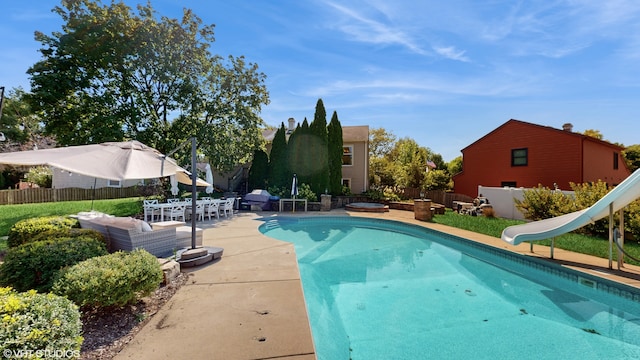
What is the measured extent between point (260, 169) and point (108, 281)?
15.7 metres

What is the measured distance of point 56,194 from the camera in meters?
17.8

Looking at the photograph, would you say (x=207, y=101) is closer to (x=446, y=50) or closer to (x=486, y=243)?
(x=446, y=50)

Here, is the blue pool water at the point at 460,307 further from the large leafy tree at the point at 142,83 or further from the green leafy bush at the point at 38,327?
the large leafy tree at the point at 142,83

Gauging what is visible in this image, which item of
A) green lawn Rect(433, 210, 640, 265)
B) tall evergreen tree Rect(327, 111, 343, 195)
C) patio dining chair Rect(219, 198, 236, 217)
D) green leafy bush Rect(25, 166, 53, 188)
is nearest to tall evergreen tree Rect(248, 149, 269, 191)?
tall evergreen tree Rect(327, 111, 343, 195)

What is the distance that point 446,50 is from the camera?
437 inches

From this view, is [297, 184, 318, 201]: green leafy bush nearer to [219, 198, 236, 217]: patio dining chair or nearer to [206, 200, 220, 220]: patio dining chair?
[219, 198, 236, 217]: patio dining chair

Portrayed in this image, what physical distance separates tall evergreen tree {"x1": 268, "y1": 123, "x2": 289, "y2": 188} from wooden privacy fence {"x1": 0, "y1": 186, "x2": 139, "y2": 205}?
9.95 meters

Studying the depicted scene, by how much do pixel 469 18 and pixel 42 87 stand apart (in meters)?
17.3

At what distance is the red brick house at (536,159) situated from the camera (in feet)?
50.5

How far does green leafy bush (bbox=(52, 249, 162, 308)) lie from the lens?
322 cm

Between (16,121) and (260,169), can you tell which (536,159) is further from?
(16,121)

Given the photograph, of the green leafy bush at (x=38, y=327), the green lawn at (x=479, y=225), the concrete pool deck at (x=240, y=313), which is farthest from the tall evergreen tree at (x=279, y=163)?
the green leafy bush at (x=38, y=327)

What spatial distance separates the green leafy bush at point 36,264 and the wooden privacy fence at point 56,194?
1388cm

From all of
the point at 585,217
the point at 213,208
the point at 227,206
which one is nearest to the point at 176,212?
the point at 213,208
